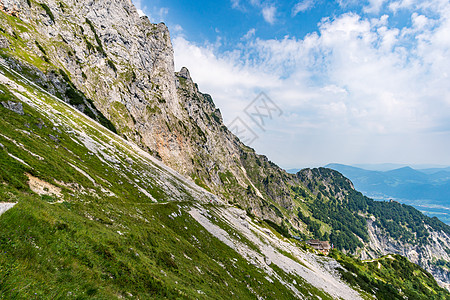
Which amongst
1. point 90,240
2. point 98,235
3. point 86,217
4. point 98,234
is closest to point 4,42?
point 86,217

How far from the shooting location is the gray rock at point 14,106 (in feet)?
120

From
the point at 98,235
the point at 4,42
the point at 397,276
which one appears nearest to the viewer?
the point at 98,235

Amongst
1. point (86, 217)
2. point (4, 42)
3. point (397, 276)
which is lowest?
point (86, 217)

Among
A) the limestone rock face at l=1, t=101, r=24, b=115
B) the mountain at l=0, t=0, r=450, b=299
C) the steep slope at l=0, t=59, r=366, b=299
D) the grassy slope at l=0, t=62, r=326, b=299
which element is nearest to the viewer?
the grassy slope at l=0, t=62, r=326, b=299

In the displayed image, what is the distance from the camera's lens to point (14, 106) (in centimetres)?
3759

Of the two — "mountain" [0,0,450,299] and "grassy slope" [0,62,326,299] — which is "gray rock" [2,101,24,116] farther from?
"grassy slope" [0,62,326,299]

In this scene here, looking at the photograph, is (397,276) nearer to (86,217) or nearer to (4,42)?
(86,217)

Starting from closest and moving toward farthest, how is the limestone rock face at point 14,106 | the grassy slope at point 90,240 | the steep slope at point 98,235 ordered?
the grassy slope at point 90,240, the steep slope at point 98,235, the limestone rock face at point 14,106

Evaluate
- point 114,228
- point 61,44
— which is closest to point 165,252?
point 114,228

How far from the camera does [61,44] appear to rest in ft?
394

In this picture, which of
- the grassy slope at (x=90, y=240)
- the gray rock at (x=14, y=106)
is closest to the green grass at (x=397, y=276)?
the grassy slope at (x=90, y=240)

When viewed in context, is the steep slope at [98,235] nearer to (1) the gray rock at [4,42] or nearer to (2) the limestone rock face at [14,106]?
(2) the limestone rock face at [14,106]

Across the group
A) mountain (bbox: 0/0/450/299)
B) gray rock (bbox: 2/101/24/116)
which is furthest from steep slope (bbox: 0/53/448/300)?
mountain (bbox: 0/0/450/299)

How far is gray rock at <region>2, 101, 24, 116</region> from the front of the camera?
36.6m
